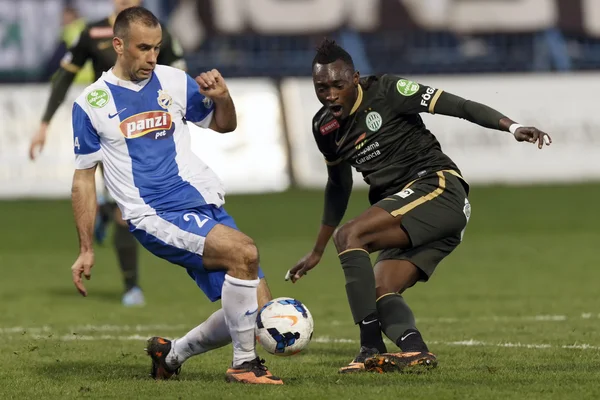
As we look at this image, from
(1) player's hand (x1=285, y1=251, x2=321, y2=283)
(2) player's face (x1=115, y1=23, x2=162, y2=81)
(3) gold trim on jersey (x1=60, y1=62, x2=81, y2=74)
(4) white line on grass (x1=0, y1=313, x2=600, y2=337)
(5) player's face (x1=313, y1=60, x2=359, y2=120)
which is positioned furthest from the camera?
(3) gold trim on jersey (x1=60, y1=62, x2=81, y2=74)

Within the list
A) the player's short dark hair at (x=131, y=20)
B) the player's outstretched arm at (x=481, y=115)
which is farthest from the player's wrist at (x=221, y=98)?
the player's outstretched arm at (x=481, y=115)

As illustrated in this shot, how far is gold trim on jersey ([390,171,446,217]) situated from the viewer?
7.39 m

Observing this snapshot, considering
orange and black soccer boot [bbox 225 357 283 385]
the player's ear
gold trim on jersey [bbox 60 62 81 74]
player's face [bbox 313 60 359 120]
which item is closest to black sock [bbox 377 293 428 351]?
orange and black soccer boot [bbox 225 357 283 385]

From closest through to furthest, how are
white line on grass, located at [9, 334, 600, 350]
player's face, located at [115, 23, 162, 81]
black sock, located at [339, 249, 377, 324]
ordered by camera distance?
player's face, located at [115, 23, 162, 81] < black sock, located at [339, 249, 377, 324] < white line on grass, located at [9, 334, 600, 350]

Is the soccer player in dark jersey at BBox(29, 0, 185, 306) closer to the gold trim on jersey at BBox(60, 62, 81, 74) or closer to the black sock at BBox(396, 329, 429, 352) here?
the gold trim on jersey at BBox(60, 62, 81, 74)

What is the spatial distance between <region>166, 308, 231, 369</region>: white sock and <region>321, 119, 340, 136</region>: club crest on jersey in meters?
1.34

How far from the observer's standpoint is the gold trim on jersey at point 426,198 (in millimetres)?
7387

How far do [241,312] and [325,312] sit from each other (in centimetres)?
401

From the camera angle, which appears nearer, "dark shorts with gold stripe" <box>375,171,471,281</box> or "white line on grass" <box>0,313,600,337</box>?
"dark shorts with gold stripe" <box>375,171,471,281</box>

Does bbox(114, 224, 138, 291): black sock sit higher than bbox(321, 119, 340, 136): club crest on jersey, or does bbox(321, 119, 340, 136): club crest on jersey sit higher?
bbox(321, 119, 340, 136): club crest on jersey

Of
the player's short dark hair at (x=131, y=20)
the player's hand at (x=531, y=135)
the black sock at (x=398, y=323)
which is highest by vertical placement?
the player's short dark hair at (x=131, y=20)

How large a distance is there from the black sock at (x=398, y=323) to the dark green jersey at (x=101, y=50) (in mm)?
4209

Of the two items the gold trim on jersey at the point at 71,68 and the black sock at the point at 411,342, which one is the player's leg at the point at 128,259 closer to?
the gold trim on jersey at the point at 71,68

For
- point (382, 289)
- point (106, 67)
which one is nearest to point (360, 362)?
point (382, 289)
